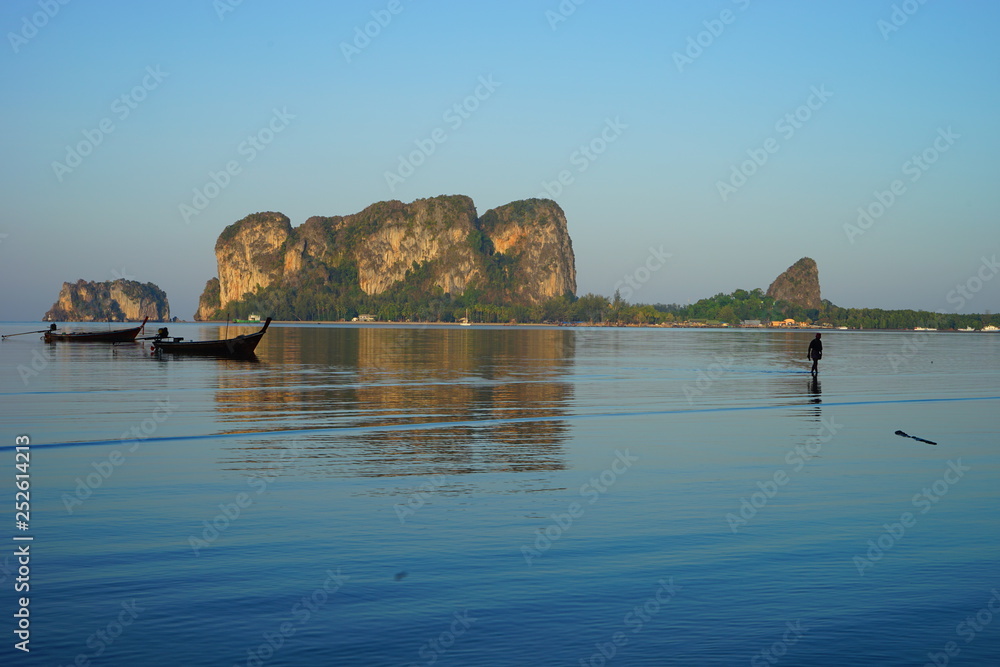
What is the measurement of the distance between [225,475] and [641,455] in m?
7.75

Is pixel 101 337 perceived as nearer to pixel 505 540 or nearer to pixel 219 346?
pixel 219 346

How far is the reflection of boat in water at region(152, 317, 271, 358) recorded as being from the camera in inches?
2486

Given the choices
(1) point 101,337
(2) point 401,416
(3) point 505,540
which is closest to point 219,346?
(1) point 101,337

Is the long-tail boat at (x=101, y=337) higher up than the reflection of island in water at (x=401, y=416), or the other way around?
the long-tail boat at (x=101, y=337)

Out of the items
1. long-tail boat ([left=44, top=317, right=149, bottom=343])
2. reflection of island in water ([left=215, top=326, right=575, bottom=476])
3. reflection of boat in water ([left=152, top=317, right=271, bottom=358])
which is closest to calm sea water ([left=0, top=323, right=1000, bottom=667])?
reflection of island in water ([left=215, top=326, right=575, bottom=476])

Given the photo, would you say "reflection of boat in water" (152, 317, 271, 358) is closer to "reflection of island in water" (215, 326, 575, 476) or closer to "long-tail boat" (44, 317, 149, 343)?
"reflection of island in water" (215, 326, 575, 476)

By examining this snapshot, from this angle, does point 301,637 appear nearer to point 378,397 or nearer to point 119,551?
point 119,551

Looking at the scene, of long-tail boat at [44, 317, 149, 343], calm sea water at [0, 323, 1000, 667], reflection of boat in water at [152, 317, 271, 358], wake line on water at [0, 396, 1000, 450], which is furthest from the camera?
long-tail boat at [44, 317, 149, 343]

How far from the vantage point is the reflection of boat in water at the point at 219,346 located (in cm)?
6316

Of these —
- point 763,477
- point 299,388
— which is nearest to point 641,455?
point 763,477

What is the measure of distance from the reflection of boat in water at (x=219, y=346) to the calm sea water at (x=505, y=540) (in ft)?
127

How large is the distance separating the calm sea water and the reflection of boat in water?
1526 inches

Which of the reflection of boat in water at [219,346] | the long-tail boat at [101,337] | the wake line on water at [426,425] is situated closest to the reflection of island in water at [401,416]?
the wake line on water at [426,425]

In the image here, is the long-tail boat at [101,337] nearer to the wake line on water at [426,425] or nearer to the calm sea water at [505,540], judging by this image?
the calm sea water at [505,540]
